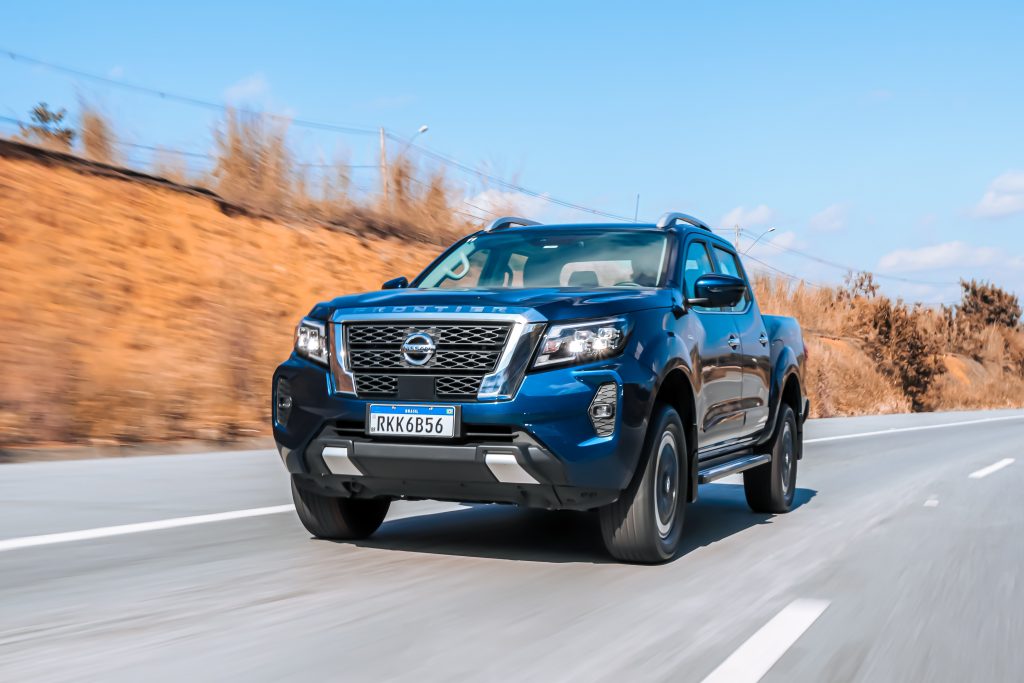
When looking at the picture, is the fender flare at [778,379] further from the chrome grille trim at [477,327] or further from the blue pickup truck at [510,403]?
the chrome grille trim at [477,327]

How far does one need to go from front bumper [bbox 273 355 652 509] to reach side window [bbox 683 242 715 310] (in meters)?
1.48

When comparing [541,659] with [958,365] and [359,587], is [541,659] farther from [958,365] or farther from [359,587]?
[958,365]

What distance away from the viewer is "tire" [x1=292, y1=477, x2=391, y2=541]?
6766 mm

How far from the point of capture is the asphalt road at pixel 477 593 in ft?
14.0

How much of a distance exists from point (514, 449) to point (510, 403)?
0.22m

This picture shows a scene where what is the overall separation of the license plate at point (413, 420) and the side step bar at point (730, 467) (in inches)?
70.9

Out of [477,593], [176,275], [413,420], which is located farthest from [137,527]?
[176,275]

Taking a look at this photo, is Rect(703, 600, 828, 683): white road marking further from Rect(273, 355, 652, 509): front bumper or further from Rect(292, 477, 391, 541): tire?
Rect(292, 477, 391, 541): tire

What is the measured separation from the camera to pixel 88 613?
15.8 ft

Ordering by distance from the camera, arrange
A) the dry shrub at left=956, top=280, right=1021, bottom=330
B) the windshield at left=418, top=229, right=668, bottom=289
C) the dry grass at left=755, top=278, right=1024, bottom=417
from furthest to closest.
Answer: the dry shrub at left=956, top=280, right=1021, bottom=330 → the dry grass at left=755, top=278, right=1024, bottom=417 → the windshield at left=418, top=229, right=668, bottom=289

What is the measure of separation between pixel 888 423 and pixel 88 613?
22.5m

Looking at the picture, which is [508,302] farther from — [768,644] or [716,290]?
[768,644]

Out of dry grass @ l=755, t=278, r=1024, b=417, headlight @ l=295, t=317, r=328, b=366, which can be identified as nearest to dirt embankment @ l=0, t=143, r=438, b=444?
headlight @ l=295, t=317, r=328, b=366

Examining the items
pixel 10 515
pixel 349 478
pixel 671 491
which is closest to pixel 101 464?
pixel 10 515
